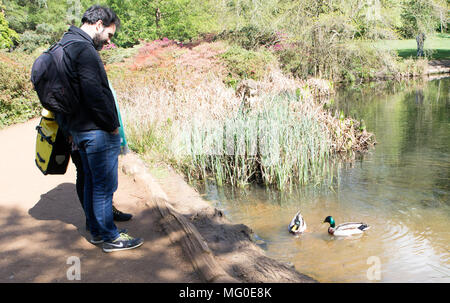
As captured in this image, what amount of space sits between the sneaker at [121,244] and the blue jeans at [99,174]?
4cm

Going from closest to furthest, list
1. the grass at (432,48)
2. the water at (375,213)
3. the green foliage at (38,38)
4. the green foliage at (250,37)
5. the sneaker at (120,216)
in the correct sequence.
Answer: the sneaker at (120,216) < the water at (375,213) < the grass at (432,48) < the green foliage at (250,37) < the green foliage at (38,38)

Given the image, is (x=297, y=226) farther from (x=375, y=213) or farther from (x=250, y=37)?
(x=250, y=37)

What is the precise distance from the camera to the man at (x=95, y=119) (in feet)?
8.78

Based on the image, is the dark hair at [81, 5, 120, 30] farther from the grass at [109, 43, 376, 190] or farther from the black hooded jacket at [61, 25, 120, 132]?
the grass at [109, 43, 376, 190]

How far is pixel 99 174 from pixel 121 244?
2.11 feet

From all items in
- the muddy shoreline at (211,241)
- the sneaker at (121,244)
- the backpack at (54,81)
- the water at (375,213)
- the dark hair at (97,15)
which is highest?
the dark hair at (97,15)

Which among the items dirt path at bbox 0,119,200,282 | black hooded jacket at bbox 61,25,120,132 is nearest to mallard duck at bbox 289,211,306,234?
dirt path at bbox 0,119,200,282

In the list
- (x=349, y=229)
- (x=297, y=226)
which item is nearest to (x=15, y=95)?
(x=297, y=226)

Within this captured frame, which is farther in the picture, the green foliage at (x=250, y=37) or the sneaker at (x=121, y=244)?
the green foliage at (x=250, y=37)

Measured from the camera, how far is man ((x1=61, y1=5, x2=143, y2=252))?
2.68m

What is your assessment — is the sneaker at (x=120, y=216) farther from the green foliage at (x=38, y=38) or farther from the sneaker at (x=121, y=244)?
the green foliage at (x=38, y=38)

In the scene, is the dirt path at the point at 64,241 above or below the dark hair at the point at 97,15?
below

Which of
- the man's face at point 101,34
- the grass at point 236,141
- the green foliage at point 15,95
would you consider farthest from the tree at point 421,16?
the man's face at point 101,34
